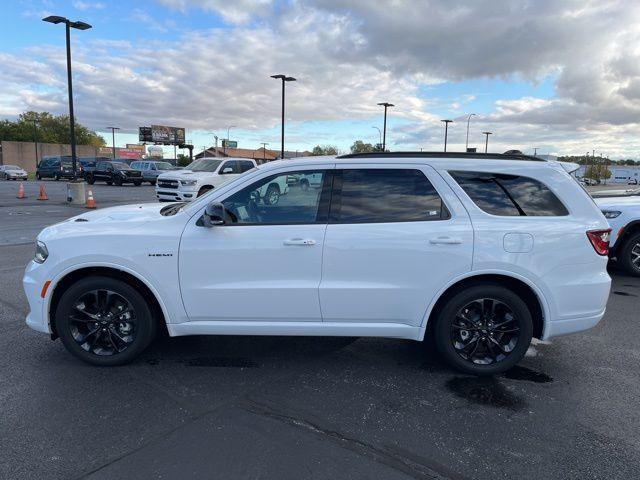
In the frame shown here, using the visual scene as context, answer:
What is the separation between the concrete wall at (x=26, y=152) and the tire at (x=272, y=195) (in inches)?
3075

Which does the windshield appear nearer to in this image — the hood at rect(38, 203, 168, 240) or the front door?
the hood at rect(38, 203, 168, 240)

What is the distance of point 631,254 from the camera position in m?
7.84

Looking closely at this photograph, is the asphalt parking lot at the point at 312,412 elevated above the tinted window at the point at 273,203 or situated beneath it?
situated beneath

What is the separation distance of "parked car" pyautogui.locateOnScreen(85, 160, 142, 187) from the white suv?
3246 centimetres

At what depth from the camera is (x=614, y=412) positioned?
134 inches

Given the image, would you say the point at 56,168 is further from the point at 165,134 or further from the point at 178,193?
the point at 165,134

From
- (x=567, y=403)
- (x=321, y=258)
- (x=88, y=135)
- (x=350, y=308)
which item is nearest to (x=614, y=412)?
(x=567, y=403)

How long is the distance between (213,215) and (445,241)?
178 centimetres

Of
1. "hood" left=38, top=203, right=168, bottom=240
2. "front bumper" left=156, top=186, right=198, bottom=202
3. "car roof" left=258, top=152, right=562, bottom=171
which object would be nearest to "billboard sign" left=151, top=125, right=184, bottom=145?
"front bumper" left=156, top=186, right=198, bottom=202

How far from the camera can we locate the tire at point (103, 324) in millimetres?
3855

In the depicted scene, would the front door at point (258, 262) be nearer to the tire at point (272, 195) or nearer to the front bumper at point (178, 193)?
the tire at point (272, 195)

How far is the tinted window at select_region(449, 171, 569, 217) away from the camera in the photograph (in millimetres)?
3834

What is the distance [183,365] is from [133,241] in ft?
3.72

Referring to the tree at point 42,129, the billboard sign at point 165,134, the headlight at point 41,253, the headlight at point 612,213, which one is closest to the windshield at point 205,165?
the headlight at point 612,213
